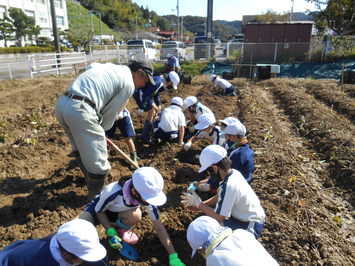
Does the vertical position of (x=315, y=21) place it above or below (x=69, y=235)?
above

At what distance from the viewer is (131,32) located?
77.6 meters

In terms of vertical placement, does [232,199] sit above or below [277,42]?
below

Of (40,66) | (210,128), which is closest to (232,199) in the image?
(210,128)

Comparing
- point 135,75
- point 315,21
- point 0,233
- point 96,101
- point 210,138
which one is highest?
point 315,21

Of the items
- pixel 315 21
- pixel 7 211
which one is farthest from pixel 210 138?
pixel 315 21

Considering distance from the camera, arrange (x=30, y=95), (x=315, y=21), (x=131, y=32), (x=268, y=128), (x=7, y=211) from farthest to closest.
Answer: (x=131, y=32) → (x=315, y=21) → (x=30, y=95) → (x=268, y=128) → (x=7, y=211)

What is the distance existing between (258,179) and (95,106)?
257 cm

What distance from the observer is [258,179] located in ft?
13.9

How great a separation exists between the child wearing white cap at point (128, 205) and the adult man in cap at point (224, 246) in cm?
54

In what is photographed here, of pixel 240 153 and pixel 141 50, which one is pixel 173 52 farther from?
pixel 240 153

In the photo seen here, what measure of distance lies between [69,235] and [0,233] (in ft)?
6.05

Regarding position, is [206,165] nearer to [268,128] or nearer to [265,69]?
[268,128]

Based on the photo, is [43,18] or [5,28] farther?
[43,18]

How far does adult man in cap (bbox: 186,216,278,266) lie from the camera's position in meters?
1.79
